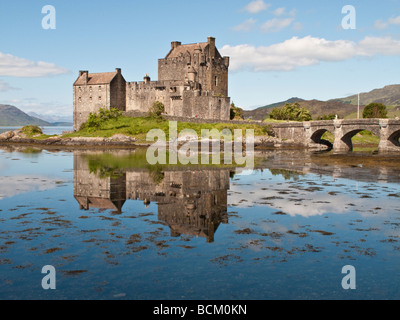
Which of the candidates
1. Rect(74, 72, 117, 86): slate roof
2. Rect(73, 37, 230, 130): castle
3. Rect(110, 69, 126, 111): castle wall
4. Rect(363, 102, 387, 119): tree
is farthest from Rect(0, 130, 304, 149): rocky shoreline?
Rect(363, 102, 387, 119): tree

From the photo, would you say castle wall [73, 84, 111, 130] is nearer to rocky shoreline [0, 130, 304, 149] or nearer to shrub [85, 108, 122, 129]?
shrub [85, 108, 122, 129]

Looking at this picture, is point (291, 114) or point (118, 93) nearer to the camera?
point (118, 93)

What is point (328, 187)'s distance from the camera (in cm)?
2492

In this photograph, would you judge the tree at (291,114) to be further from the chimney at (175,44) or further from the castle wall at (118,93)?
the castle wall at (118,93)

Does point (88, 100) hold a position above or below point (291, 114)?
above

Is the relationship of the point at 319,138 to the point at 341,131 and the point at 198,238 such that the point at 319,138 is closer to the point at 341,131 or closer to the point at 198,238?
the point at 341,131

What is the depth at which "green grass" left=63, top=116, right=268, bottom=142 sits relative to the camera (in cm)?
6238

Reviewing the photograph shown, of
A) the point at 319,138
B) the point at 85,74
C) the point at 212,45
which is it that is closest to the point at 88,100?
the point at 85,74

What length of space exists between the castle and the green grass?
3.12 m

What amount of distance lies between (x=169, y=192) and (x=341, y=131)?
4303 centimetres

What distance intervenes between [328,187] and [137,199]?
1139 cm

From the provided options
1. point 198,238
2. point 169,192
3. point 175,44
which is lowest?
point 198,238

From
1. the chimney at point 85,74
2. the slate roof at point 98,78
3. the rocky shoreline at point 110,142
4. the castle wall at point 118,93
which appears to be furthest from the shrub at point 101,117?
the chimney at point 85,74

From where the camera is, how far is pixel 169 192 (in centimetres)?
2261
